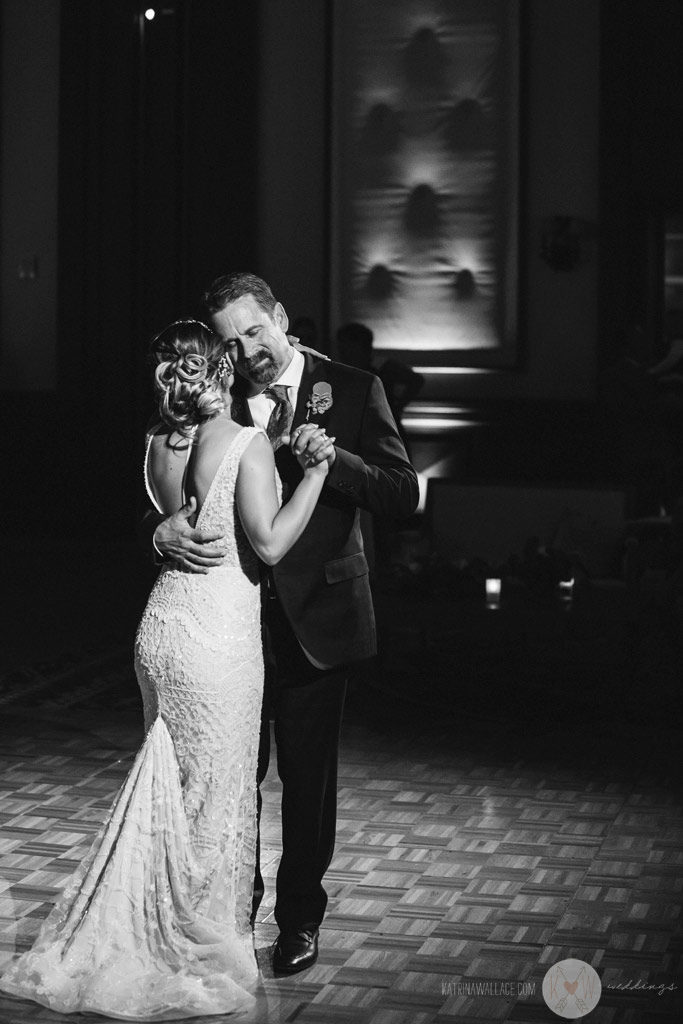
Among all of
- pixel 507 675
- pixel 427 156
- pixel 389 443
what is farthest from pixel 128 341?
pixel 389 443

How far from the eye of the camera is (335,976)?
326cm

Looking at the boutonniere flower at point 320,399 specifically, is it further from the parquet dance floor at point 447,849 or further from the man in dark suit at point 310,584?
the parquet dance floor at point 447,849

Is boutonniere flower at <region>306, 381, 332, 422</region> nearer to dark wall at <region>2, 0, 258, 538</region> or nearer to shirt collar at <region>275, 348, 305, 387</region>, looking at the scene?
shirt collar at <region>275, 348, 305, 387</region>

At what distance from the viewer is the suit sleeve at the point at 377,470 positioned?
3.06 metres

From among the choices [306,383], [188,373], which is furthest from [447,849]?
[188,373]

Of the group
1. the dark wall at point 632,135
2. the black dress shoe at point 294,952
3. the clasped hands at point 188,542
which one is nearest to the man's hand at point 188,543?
→ the clasped hands at point 188,542

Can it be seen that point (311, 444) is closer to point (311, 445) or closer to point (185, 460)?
point (311, 445)

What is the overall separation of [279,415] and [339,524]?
10.9 inches

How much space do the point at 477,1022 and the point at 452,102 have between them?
8138 millimetres

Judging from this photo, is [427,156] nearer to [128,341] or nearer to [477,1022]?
[128,341]

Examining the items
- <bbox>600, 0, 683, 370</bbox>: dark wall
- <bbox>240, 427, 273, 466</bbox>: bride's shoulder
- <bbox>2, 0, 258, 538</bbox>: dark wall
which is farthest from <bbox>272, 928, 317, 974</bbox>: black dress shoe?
<bbox>2, 0, 258, 538</bbox>: dark wall

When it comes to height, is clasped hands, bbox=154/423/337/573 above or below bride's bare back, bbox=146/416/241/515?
below

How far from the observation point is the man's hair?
3.09m

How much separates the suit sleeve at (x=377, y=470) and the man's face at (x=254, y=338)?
232 millimetres
